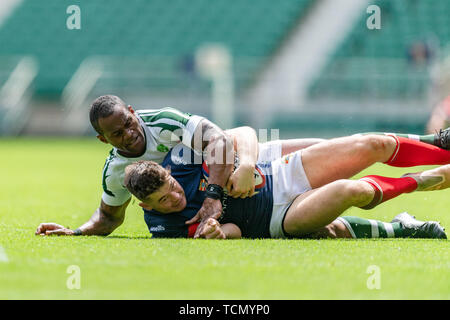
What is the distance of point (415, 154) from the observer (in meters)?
4.59

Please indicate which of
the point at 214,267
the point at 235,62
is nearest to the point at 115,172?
the point at 214,267

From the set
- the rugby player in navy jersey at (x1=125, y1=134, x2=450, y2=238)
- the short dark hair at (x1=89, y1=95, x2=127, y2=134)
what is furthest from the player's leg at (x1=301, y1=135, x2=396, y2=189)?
the short dark hair at (x1=89, y1=95, x2=127, y2=134)

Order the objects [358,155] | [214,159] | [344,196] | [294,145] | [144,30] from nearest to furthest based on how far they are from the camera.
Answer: [344,196], [214,159], [358,155], [294,145], [144,30]

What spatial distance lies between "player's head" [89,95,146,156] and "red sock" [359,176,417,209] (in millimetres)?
1384

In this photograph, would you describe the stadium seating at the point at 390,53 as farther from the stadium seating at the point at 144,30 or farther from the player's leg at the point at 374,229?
the player's leg at the point at 374,229

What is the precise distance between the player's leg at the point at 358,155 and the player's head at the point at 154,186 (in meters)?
0.84

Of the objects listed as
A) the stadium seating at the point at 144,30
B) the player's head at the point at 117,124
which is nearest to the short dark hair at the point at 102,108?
the player's head at the point at 117,124

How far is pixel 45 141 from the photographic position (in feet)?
63.2

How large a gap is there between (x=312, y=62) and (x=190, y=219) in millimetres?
15543

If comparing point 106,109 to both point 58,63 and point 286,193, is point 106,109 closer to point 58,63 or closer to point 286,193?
point 286,193

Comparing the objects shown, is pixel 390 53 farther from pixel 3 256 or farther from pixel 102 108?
pixel 3 256

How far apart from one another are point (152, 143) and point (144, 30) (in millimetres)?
17011

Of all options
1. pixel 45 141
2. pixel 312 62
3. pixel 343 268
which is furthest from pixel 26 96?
pixel 343 268

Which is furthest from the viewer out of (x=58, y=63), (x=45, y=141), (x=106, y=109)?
(x=58, y=63)
